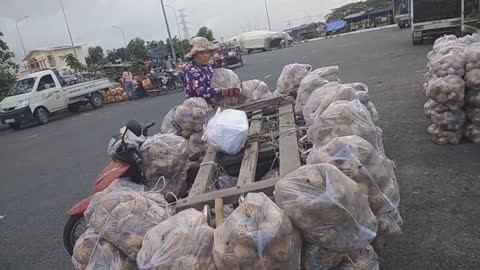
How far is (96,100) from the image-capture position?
64.0ft

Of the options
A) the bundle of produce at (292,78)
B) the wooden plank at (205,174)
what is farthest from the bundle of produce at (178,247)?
the bundle of produce at (292,78)

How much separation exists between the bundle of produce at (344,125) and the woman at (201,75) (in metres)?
1.59

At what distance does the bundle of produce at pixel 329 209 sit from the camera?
1830 mm

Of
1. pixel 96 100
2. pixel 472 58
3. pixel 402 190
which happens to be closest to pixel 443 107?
pixel 472 58

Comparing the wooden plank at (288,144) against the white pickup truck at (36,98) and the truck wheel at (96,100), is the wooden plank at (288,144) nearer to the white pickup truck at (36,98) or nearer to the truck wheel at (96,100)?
the white pickup truck at (36,98)

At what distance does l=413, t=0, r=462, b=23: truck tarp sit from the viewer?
655 inches

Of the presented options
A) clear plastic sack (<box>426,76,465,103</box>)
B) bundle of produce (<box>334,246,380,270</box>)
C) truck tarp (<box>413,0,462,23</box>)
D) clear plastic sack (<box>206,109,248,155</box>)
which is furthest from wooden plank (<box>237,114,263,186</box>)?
truck tarp (<box>413,0,462,23</box>)

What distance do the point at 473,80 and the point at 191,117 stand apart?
3.48 metres

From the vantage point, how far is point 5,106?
16.0m

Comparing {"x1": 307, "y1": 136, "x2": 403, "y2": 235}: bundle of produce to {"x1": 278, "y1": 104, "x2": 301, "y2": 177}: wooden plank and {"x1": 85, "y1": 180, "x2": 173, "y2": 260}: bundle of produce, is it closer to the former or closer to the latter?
{"x1": 278, "y1": 104, "x2": 301, "y2": 177}: wooden plank

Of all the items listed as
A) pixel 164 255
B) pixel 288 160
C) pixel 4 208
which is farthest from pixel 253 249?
pixel 4 208

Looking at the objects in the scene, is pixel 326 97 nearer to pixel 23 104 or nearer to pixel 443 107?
pixel 443 107

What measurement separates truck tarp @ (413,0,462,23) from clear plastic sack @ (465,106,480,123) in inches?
556

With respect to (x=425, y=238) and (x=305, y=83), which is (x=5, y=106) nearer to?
(x=305, y=83)
